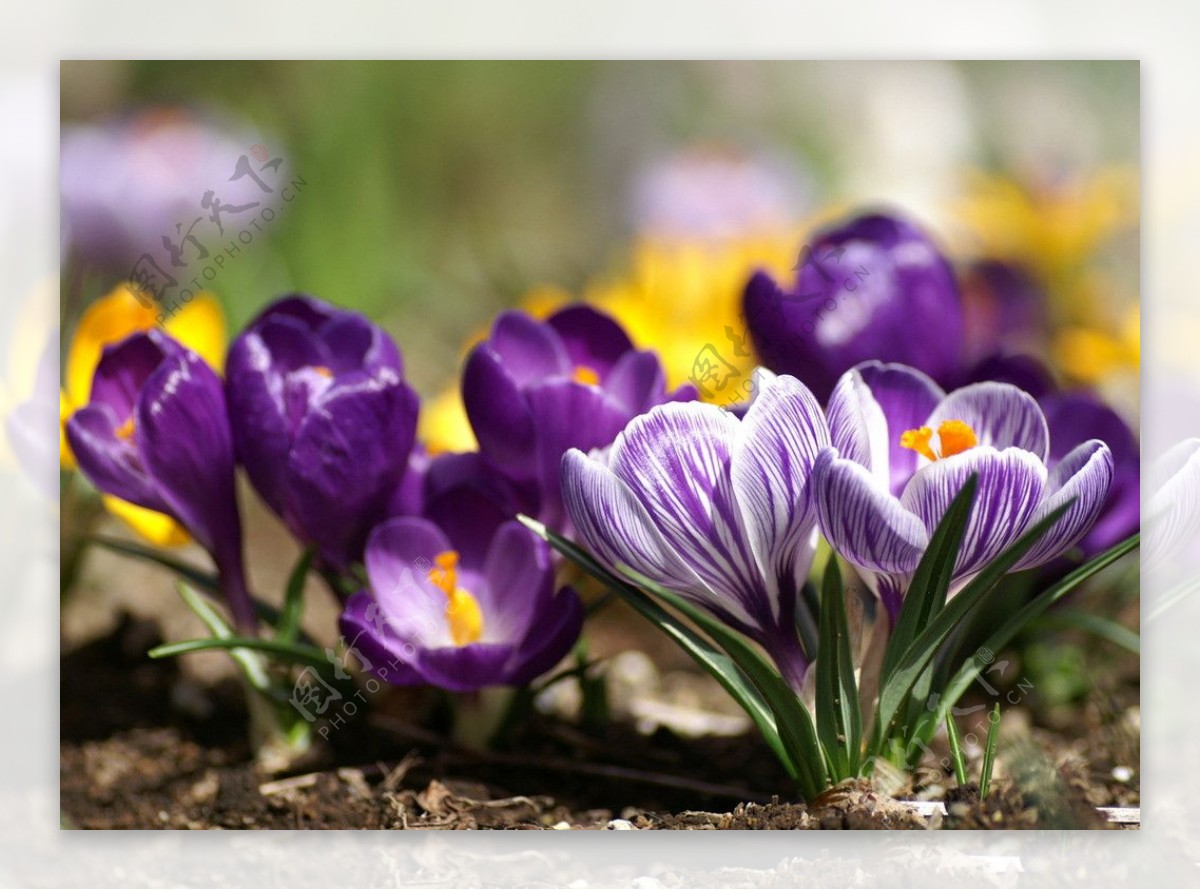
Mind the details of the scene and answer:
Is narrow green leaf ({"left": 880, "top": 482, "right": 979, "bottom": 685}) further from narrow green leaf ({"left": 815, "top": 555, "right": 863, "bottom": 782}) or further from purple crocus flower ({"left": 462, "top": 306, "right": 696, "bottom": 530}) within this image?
purple crocus flower ({"left": 462, "top": 306, "right": 696, "bottom": 530})

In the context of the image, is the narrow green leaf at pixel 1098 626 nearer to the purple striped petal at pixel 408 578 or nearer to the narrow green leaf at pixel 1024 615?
the narrow green leaf at pixel 1024 615

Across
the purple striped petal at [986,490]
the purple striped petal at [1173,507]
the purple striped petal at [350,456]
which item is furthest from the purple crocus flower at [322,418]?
the purple striped petal at [1173,507]

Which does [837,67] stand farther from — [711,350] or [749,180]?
[711,350]

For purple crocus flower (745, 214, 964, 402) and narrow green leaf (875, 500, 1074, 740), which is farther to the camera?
purple crocus flower (745, 214, 964, 402)

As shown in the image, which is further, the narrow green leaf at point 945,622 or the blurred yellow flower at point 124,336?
the blurred yellow flower at point 124,336

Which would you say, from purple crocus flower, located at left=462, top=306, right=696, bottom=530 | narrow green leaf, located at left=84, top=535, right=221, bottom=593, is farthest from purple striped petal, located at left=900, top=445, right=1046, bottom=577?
narrow green leaf, located at left=84, top=535, right=221, bottom=593

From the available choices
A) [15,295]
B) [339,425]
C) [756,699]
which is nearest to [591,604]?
[756,699]
